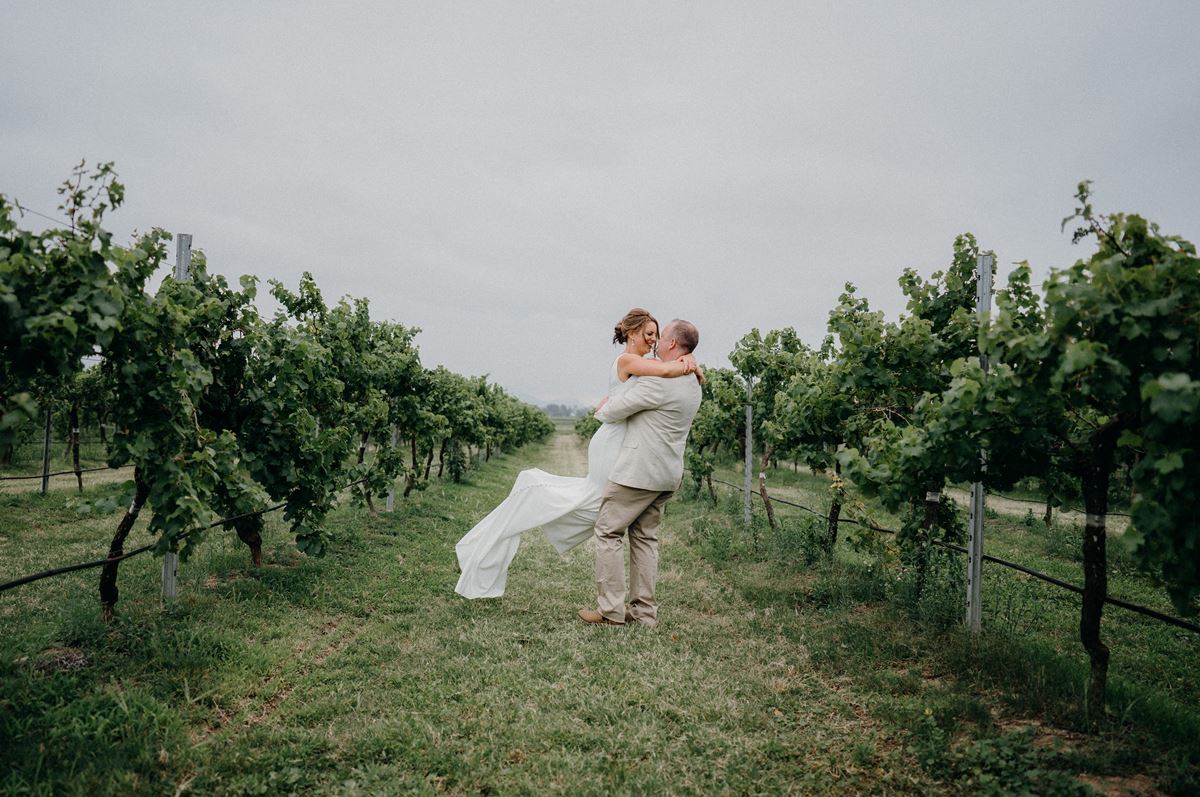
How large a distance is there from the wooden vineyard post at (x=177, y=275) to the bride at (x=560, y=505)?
8.07 ft

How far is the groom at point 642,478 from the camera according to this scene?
5664 mm

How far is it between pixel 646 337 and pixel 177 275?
13.8 ft

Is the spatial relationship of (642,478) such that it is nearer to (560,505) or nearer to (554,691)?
(560,505)

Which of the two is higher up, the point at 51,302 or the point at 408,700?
the point at 51,302

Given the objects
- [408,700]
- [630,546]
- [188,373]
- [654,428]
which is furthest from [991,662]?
[188,373]

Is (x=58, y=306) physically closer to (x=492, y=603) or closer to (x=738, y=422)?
(x=492, y=603)

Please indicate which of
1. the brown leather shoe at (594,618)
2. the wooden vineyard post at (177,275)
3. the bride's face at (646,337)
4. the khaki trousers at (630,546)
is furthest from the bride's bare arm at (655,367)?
the wooden vineyard post at (177,275)

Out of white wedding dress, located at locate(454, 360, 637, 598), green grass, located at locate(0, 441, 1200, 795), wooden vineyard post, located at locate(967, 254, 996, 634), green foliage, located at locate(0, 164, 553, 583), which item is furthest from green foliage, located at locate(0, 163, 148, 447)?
wooden vineyard post, located at locate(967, 254, 996, 634)

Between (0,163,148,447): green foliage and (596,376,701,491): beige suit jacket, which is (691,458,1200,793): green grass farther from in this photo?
(0,163,148,447): green foliage

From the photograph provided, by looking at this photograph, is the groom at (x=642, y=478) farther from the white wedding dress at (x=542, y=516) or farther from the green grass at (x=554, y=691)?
the green grass at (x=554, y=691)

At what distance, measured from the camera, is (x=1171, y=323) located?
2875mm

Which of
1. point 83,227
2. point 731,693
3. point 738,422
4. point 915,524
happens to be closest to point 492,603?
point 731,693

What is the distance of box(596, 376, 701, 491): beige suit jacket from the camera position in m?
5.65

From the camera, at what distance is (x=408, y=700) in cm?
420
